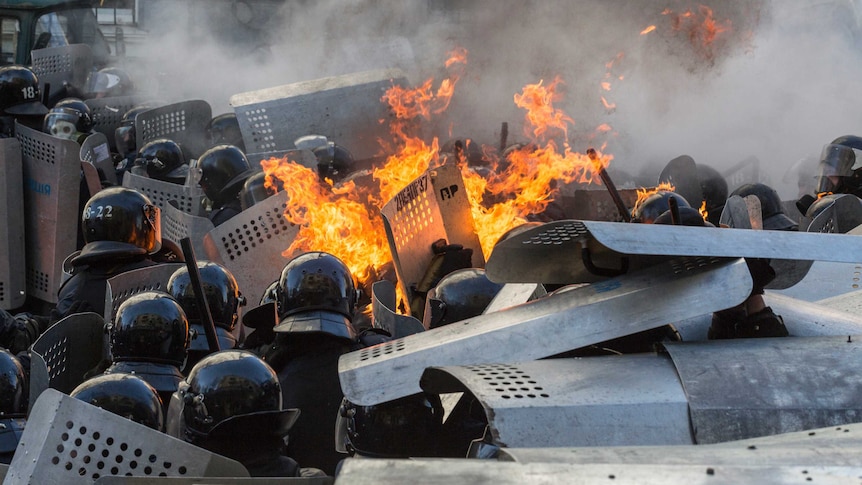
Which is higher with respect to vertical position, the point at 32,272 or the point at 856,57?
the point at 856,57

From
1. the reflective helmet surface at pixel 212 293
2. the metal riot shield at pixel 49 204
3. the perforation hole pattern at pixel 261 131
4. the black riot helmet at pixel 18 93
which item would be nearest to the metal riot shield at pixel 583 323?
the reflective helmet surface at pixel 212 293

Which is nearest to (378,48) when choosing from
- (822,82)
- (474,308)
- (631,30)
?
(631,30)

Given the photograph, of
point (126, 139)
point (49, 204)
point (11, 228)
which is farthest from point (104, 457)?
point (126, 139)

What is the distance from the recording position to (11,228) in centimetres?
921

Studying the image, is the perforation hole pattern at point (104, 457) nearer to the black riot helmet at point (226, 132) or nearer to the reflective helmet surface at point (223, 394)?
the reflective helmet surface at point (223, 394)

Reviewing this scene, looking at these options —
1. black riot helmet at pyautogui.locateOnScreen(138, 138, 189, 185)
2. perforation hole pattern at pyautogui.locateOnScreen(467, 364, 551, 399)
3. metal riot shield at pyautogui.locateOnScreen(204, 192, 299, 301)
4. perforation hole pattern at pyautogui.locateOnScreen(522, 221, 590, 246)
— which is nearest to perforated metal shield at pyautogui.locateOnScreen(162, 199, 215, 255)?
metal riot shield at pyautogui.locateOnScreen(204, 192, 299, 301)

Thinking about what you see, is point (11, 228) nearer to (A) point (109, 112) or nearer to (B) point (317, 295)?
(A) point (109, 112)

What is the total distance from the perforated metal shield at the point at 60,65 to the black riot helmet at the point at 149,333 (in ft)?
35.0

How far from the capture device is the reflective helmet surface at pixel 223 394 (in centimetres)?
398

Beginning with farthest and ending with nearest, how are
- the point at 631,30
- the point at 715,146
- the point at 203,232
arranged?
1. the point at 631,30
2. the point at 715,146
3. the point at 203,232

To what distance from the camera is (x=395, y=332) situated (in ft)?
17.0

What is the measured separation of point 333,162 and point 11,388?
553cm

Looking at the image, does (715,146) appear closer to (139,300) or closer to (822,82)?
(822,82)

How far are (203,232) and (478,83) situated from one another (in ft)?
23.3
